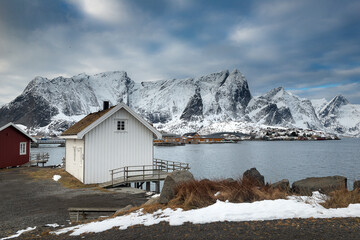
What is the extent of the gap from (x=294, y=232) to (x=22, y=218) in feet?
38.4

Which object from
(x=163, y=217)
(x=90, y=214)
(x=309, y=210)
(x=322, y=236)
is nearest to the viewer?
(x=322, y=236)

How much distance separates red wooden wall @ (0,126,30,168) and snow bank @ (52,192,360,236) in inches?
1180

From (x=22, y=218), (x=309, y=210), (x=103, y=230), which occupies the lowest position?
(x=22, y=218)

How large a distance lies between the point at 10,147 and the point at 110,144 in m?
19.5

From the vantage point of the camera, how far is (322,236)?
6.53 metres

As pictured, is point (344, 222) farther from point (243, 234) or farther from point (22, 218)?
point (22, 218)

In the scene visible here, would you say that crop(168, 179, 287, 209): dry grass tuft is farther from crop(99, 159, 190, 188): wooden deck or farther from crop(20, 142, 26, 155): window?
crop(20, 142, 26, 155): window

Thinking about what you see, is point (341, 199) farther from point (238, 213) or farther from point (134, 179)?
point (134, 179)

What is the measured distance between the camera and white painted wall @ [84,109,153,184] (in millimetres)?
22188

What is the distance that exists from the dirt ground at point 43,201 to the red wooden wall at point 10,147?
12.6 m

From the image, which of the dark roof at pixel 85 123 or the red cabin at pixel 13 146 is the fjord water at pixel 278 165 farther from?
the red cabin at pixel 13 146

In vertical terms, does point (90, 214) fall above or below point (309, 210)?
below

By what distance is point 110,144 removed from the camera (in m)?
22.9

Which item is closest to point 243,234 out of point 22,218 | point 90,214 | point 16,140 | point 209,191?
point 209,191
